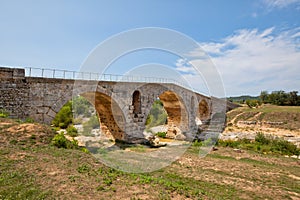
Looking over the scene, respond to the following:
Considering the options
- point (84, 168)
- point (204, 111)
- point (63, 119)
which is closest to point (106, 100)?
point (63, 119)

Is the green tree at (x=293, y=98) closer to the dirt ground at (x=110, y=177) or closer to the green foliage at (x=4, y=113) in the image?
the dirt ground at (x=110, y=177)

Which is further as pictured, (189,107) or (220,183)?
(189,107)

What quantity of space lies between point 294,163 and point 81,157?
12184 mm

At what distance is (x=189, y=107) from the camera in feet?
98.0

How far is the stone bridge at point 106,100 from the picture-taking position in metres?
11.6

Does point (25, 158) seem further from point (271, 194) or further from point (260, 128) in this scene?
point (260, 128)

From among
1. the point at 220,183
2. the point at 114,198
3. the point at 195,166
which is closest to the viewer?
Result: the point at 114,198

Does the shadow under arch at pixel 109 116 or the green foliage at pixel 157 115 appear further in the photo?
the green foliage at pixel 157 115

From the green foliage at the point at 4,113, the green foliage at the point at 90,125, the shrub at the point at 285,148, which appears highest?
the green foliage at the point at 4,113

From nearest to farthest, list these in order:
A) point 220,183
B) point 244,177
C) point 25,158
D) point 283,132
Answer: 1. point 25,158
2. point 220,183
3. point 244,177
4. point 283,132

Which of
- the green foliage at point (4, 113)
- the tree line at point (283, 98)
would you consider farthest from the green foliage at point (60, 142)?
the tree line at point (283, 98)

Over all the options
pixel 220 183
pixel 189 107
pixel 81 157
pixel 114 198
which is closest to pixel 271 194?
pixel 220 183

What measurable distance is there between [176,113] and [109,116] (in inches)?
483

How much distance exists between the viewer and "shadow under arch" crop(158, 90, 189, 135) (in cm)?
2761
